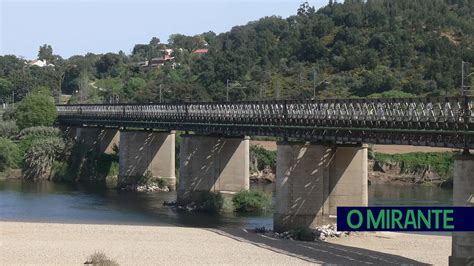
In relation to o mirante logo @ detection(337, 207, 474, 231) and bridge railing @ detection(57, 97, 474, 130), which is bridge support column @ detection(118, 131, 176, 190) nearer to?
bridge railing @ detection(57, 97, 474, 130)

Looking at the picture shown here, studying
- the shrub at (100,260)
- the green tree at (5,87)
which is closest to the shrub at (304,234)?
the shrub at (100,260)

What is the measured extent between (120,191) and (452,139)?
48.8m

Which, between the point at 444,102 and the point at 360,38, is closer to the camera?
the point at 444,102

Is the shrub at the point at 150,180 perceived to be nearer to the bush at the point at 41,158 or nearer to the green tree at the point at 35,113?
the bush at the point at 41,158

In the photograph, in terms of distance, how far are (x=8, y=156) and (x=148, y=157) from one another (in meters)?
17.8

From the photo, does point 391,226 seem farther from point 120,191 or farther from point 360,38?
point 360,38

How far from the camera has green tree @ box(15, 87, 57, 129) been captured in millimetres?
119738

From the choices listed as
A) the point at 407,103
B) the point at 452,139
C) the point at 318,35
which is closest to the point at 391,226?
the point at 452,139

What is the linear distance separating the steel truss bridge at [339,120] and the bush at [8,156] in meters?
17.1

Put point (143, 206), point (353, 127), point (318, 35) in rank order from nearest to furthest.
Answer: point (353, 127) < point (143, 206) < point (318, 35)

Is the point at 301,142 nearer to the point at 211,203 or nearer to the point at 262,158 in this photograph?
the point at 211,203

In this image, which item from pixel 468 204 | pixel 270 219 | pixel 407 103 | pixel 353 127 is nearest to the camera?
pixel 468 204

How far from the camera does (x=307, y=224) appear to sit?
60750 mm

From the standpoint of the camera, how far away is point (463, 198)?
147 feet
